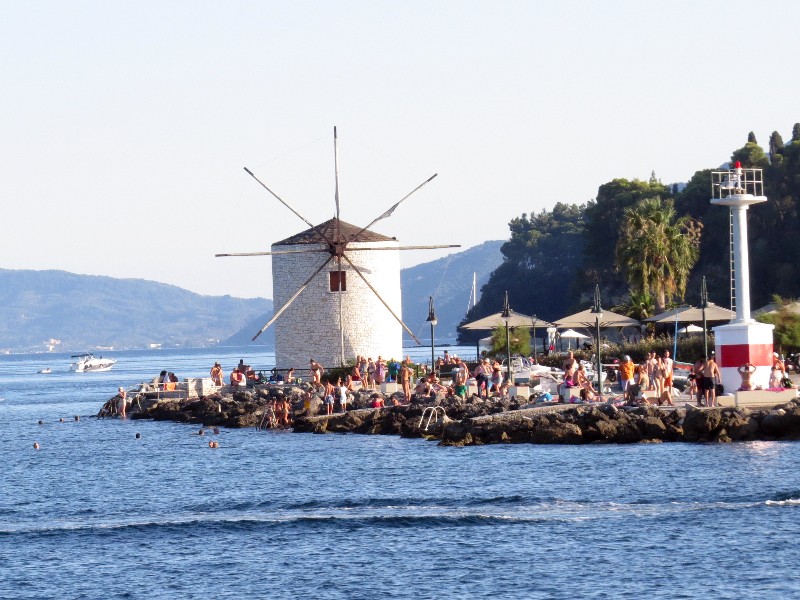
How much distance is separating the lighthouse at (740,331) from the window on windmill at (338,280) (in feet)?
61.1

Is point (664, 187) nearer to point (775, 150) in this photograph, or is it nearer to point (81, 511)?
point (775, 150)

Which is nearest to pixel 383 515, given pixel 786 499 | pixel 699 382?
pixel 786 499

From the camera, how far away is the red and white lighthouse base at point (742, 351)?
2892cm

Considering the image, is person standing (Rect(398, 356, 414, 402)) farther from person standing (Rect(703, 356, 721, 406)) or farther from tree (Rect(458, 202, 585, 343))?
tree (Rect(458, 202, 585, 343))

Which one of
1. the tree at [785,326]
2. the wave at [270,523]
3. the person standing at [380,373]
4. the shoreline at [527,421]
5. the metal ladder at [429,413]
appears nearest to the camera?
the wave at [270,523]

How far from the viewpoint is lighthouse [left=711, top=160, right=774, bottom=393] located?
28969mm

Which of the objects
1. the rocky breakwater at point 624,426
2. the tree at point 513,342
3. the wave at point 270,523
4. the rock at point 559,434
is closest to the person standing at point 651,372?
the rocky breakwater at point 624,426

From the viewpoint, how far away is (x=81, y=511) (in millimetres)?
23703

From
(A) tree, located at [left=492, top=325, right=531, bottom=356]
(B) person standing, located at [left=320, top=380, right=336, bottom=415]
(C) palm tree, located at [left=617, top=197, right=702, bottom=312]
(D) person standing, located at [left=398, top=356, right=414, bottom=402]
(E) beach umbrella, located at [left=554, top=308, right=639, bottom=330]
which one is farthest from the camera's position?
(C) palm tree, located at [left=617, top=197, right=702, bottom=312]

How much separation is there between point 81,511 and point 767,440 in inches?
515

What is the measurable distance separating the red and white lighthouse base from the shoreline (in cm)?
100

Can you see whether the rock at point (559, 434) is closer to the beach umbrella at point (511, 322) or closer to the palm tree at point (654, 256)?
the beach umbrella at point (511, 322)

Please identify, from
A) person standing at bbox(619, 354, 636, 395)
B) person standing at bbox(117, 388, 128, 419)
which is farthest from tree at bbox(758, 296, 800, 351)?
person standing at bbox(117, 388, 128, 419)

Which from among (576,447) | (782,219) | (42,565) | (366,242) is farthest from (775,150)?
(42,565)
